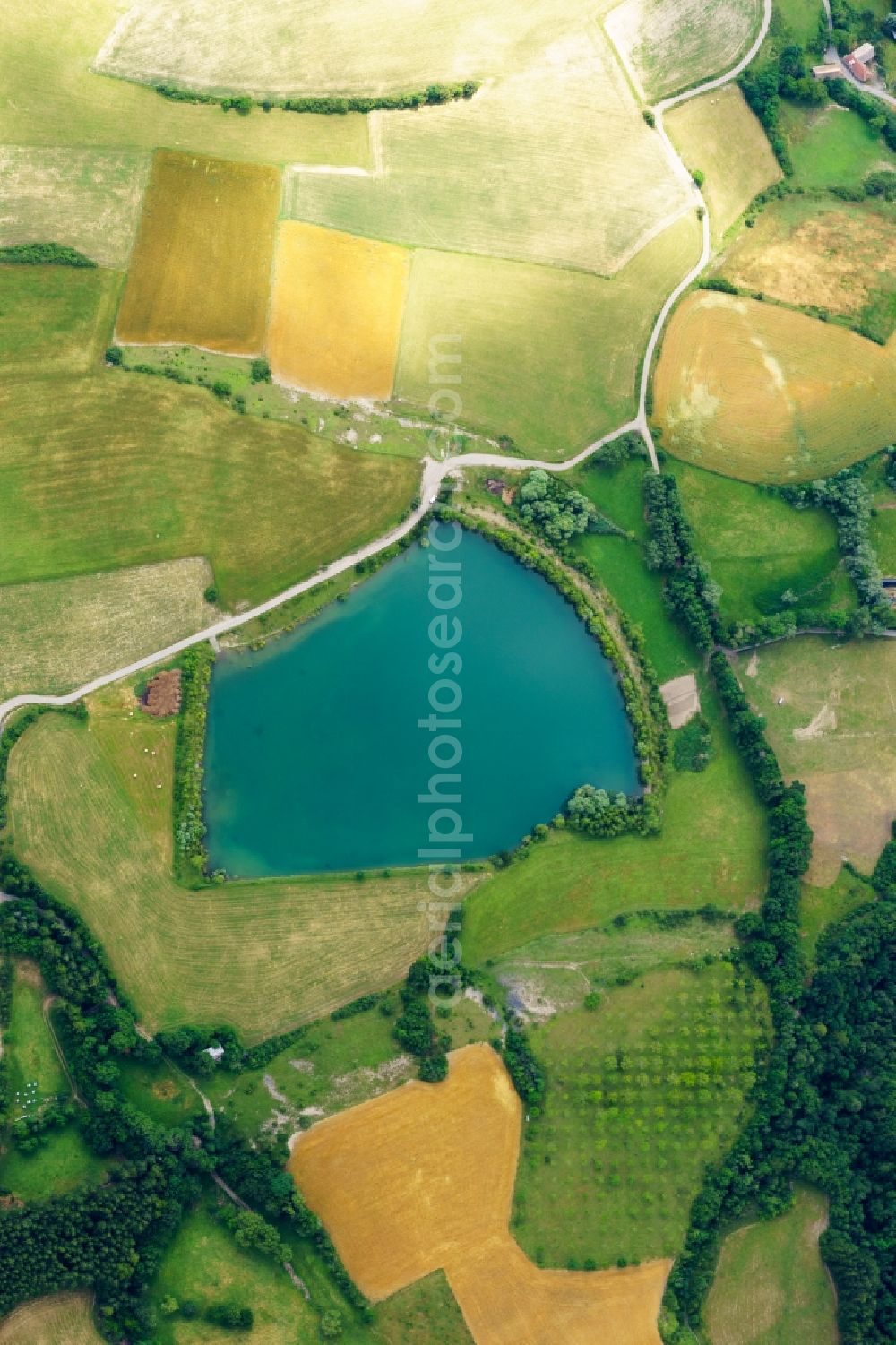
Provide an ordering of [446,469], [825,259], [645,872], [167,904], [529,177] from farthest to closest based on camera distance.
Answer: [825,259] < [529,177] < [446,469] < [645,872] < [167,904]

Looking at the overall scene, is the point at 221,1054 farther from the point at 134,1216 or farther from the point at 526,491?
the point at 526,491

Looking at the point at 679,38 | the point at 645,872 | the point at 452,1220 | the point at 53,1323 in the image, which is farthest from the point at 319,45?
the point at 53,1323

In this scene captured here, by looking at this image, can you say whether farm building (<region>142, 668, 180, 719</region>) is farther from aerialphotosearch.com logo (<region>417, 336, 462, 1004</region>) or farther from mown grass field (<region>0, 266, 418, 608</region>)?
aerialphotosearch.com logo (<region>417, 336, 462, 1004</region>)

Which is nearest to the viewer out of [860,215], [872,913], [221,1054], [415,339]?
[221,1054]

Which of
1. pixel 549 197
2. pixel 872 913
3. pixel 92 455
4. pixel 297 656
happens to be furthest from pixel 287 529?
pixel 872 913

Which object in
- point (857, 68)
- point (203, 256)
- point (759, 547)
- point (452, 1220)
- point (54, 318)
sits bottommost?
point (452, 1220)

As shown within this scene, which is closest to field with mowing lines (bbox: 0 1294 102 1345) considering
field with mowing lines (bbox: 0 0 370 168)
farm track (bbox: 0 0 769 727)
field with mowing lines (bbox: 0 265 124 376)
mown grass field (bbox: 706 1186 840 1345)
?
farm track (bbox: 0 0 769 727)

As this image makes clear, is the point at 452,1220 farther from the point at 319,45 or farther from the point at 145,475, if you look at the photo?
the point at 319,45
